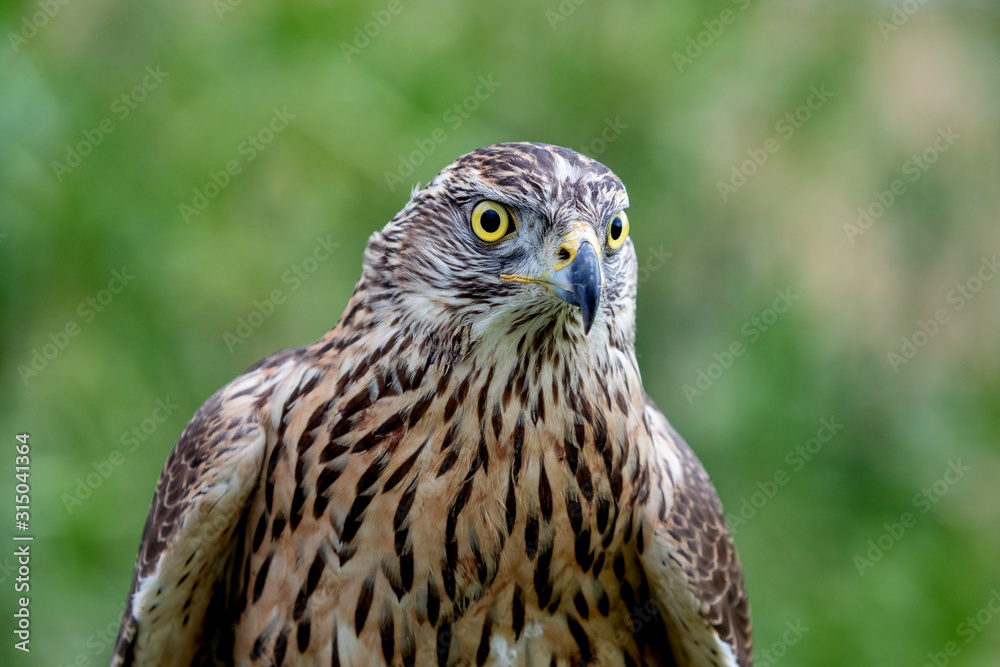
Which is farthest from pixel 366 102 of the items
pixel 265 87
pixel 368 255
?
pixel 368 255

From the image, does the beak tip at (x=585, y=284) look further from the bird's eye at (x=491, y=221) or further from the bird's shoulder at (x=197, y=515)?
the bird's shoulder at (x=197, y=515)

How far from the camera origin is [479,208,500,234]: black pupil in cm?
254

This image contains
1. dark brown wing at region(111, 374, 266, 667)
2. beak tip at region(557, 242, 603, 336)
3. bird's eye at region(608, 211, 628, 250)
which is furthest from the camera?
dark brown wing at region(111, 374, 266, 667)

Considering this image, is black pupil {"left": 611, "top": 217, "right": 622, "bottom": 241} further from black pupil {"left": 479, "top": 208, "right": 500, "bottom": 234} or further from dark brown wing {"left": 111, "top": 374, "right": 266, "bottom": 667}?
dark brown wing {"left": 111, "top": 374, "right": 266, "bottom": 667}

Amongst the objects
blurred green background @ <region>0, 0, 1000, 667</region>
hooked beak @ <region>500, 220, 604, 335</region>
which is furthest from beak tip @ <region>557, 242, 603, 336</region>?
blurred green background @ <region>0, 0, 1000, 667</region>

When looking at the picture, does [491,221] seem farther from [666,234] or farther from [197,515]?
[666,234]

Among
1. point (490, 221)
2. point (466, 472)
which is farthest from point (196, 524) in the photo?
point (490, 221)

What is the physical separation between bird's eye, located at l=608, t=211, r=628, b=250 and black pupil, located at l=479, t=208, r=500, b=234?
1.03ft

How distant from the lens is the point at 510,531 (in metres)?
2.62

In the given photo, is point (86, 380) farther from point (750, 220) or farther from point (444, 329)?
point (750, 220)

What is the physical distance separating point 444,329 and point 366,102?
2.76 m

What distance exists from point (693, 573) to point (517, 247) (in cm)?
108

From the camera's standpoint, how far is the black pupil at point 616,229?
2.63 m

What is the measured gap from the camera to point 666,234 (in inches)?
214
